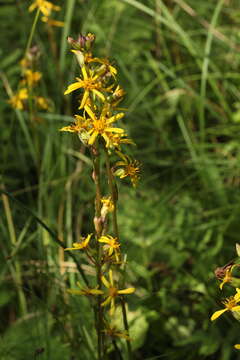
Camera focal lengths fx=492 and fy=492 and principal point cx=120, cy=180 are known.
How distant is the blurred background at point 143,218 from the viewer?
1.75m

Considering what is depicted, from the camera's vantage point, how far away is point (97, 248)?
47.9 inches

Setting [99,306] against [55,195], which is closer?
[99,306]

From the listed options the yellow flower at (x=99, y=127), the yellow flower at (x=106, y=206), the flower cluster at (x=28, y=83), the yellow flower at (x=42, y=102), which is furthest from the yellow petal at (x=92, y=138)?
the yellow flower at (x=42, y=102)

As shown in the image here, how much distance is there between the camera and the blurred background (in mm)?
1748

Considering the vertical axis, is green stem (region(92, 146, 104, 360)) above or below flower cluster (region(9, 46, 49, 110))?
below

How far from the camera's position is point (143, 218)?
2.17 meters

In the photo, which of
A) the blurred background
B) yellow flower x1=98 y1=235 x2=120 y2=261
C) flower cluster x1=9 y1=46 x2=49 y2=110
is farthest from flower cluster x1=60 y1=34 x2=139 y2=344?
flower cluster x1=9 y1=46 x2=49 y2=110

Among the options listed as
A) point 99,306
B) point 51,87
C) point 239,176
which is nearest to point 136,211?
point 239,176

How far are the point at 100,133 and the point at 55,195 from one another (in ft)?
4.40

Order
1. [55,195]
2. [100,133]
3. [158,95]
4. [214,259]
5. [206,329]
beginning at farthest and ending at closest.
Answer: [158,95]
[55,195]
[214,259]
[206,329]
[100,133]

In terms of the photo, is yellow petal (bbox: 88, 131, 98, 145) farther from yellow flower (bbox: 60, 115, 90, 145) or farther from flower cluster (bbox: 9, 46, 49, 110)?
flower cluster (bbox: 9, 46, 49, 110)

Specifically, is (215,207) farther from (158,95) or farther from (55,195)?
(158,95)

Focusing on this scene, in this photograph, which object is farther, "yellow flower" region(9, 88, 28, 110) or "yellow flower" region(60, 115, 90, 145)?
"yellow flower" region(9, 88, 28, 110)

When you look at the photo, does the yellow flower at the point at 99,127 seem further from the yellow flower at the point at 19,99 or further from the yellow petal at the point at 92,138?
the yellow flower at the point at 19,99
